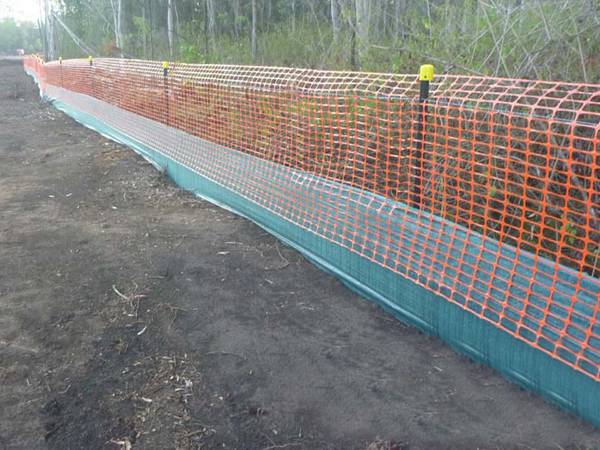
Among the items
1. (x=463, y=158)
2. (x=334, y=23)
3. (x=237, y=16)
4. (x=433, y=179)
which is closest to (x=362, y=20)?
(x=334, y=23)

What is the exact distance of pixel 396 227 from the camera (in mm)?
4109

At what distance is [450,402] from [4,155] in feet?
31.1

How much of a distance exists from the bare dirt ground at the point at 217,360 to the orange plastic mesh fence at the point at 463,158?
0.43m

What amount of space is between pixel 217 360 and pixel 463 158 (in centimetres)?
236

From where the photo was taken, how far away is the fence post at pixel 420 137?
3916 millimetres

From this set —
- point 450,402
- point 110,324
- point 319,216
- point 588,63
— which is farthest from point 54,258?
point 588,63

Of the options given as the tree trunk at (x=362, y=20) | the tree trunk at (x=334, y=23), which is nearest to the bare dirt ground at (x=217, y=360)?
the tree trunk at (x=362, y=20)

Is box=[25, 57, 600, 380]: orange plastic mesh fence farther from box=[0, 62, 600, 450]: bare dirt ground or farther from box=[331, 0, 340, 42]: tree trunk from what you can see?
box=[331, 0, 340, 42]: tree trunk

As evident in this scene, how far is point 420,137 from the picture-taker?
410 centimetres

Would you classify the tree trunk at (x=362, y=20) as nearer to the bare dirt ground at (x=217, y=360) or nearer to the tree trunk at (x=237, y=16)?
the bare dirt ground at (x=217, y=360)

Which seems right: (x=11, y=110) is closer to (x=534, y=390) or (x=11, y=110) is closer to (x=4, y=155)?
(x=4, y=155)

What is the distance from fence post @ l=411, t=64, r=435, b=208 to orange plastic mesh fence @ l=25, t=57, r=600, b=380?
14 mm

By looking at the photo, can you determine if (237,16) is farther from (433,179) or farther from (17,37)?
(17,37)

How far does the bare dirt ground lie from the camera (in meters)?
2.95
